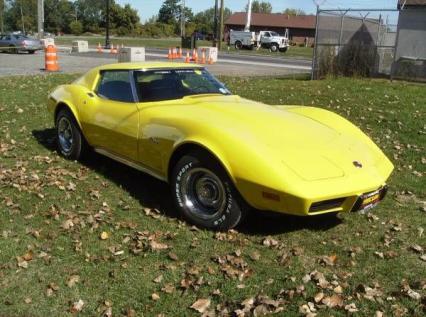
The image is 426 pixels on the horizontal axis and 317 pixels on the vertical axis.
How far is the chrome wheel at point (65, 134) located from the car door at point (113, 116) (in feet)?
1.57

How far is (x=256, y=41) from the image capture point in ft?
171

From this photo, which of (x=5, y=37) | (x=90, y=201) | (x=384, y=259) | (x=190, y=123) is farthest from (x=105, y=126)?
(x=5, y=37)

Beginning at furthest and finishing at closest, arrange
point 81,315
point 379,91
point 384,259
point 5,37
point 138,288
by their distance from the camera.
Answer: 1. point 5,37
2. point 379,91
3. point 384,259
4. point 138,288
5. point 81,315

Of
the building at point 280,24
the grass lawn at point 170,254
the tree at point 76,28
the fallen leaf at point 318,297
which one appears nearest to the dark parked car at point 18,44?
the grass lawn at point 170,254

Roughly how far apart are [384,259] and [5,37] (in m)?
34.4

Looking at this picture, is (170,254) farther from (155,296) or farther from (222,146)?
A: (222,146)

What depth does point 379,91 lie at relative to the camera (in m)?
11.6

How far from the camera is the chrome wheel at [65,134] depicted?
683 centimetres

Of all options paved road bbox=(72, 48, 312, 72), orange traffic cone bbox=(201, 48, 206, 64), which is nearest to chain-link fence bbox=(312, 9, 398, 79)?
paved road bbox=(72, 48, 312, 72)

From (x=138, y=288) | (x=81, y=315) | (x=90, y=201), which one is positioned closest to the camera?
(x=81, y=315)

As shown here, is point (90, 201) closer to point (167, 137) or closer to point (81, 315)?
point (167, 137)

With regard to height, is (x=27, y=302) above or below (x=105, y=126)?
below

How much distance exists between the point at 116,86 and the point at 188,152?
1693mm

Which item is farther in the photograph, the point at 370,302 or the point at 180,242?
the point at 180,242
